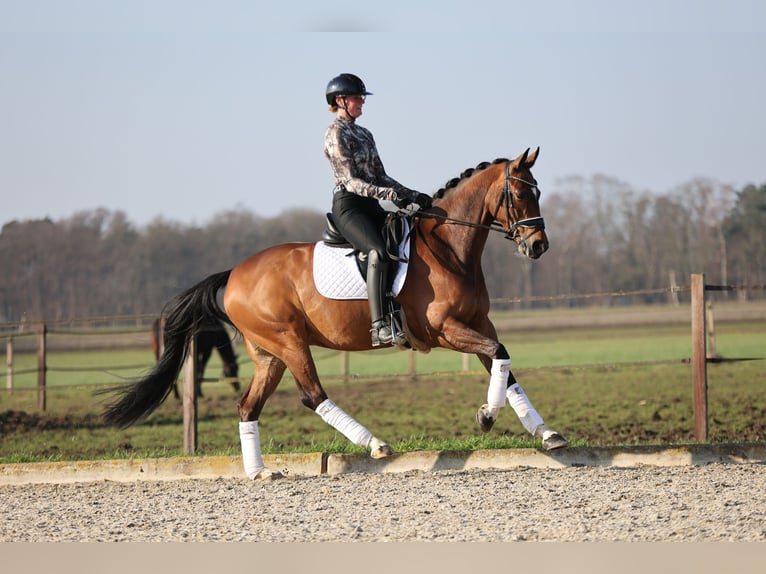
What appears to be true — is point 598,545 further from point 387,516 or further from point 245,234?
point 245,234

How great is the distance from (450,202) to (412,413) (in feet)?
26.0

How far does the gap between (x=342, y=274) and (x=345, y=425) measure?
119 centimetres

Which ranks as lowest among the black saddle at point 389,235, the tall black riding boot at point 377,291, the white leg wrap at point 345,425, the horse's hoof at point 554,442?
the horse's hoof at point 554,442

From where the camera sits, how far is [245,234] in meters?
76.9

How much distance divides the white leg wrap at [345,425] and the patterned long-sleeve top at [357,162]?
169 cm

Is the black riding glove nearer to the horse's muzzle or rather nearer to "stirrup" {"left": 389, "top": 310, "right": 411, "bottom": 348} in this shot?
"stirrup" {"left": 389, "top": 310, "right": 411, "bottom": 348}

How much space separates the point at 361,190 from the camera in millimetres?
→ 7348

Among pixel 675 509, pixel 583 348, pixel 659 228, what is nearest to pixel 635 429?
pixel 675 509

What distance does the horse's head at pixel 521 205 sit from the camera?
7102 millimetres

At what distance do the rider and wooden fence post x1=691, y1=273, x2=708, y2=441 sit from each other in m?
3.40

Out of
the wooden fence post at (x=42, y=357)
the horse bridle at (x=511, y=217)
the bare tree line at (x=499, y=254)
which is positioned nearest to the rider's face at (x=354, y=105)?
the horse bridle at (x=511, y=217)

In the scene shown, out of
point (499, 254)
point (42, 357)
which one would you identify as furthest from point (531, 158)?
point (499, 254)

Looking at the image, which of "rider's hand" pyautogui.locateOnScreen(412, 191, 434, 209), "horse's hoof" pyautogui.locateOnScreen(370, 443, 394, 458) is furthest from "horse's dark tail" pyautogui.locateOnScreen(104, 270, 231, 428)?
"horse's hoof" pyautogui.locateOnScreen(370, 443, 394, 458)

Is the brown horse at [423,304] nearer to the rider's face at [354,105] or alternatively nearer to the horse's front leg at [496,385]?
the horse's front leg at [496,385]
